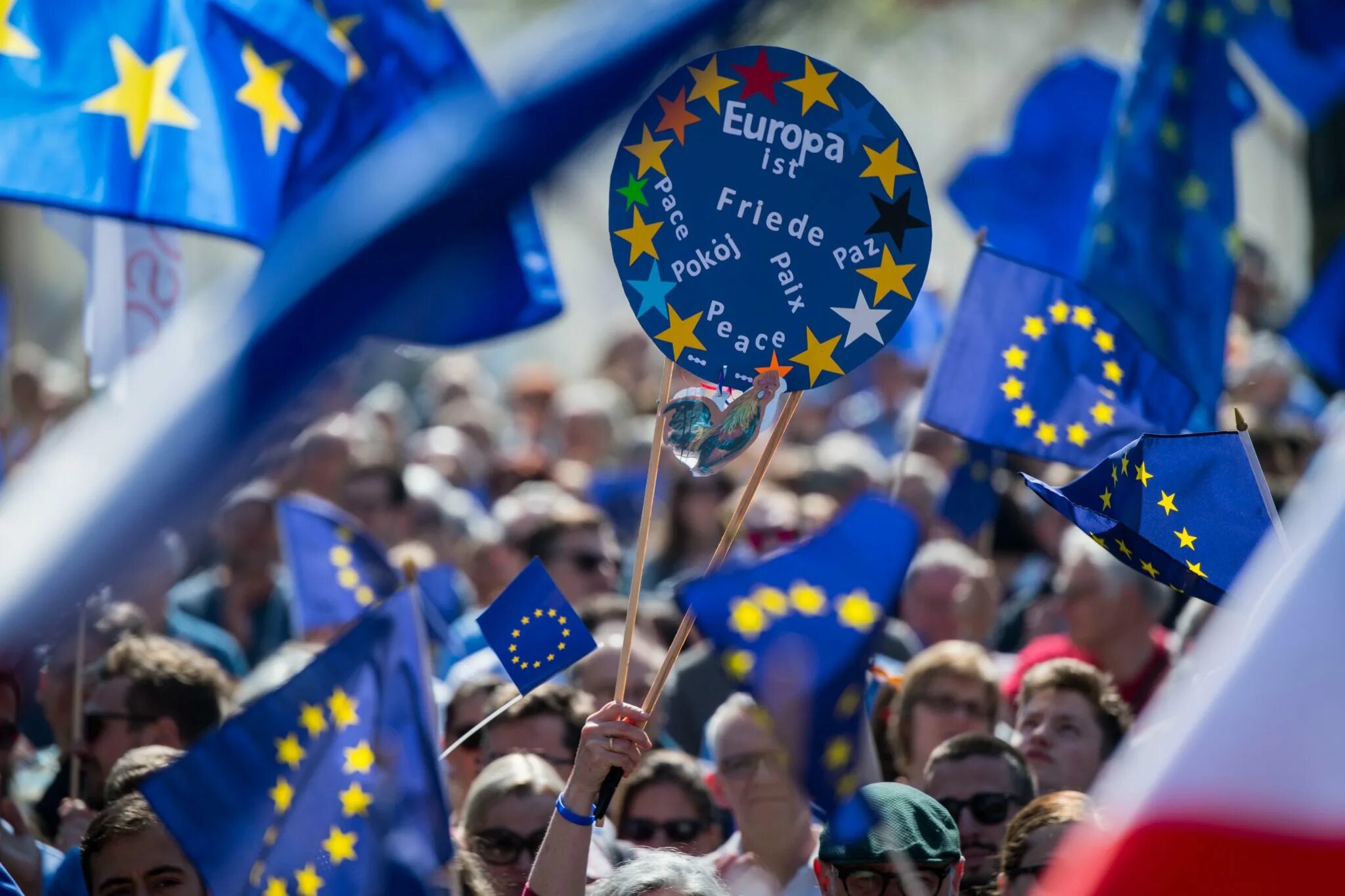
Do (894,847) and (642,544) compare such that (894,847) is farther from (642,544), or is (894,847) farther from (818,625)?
(642,544)

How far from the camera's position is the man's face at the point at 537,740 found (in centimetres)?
525

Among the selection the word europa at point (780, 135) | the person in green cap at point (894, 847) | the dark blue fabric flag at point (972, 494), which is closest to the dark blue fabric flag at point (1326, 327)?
the dark blue fabric flag at point (972, 494)

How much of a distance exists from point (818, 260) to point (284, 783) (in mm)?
1614

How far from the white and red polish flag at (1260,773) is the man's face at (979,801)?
2216mm

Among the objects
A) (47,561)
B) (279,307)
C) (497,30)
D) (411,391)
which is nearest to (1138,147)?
(279,307)

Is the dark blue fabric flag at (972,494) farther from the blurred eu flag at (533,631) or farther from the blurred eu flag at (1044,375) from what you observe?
the blurred eu flag at (533,631)

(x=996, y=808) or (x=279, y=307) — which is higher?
(x=279, y=307)

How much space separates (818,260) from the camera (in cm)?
390

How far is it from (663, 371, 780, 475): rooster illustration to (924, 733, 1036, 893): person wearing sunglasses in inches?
51.8

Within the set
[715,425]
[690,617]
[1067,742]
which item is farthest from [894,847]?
[1067,742]

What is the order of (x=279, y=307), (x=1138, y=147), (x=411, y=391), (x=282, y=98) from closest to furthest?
(x=279, y=307) → (x=282, y=98) → (x=1138, y=147) → (x=411, y=391)

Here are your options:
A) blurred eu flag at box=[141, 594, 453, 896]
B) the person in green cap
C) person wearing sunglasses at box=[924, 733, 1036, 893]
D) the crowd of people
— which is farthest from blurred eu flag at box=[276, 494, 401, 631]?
the person in green cap

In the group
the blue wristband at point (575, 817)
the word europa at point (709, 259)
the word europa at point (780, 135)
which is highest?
the word europa at point (780, 135)

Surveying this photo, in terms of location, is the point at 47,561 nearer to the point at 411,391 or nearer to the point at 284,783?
the point at 284,783
